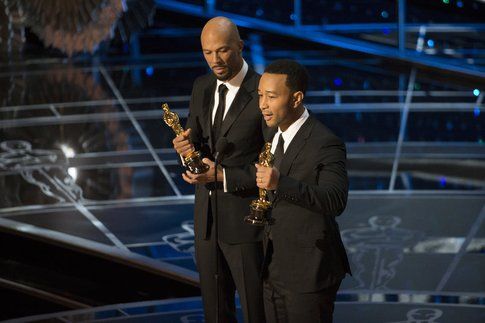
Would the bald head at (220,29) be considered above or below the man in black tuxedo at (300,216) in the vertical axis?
above

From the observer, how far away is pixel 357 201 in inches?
279

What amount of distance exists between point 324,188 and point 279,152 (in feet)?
0.90

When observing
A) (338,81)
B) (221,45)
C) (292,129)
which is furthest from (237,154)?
(338,81)

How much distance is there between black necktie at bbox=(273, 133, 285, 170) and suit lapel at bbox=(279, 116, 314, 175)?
0.10 feet

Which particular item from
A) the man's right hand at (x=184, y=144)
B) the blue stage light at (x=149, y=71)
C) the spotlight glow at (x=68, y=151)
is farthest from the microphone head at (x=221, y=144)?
the blue stage light at (x=149, y=71)

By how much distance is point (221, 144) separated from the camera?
366cm

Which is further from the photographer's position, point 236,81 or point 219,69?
point 236,81

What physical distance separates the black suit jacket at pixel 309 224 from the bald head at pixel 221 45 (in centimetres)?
56

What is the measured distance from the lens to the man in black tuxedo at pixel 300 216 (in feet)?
11.1

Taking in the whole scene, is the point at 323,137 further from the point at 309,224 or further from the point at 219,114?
the point at 219,114

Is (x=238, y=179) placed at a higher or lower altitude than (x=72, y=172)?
lower

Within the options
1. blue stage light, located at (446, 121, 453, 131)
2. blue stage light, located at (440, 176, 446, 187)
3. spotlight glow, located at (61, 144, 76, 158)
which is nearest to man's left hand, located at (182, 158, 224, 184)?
blue stage light, located at (440, 176, 446, 187)

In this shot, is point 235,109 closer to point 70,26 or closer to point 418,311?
point 418,311

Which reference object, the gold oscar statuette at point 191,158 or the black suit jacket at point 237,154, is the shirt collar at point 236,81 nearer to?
the black suit jacket at point 237,154
